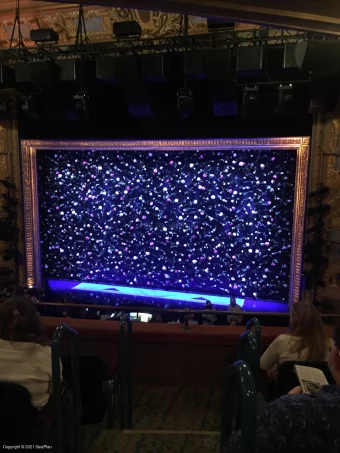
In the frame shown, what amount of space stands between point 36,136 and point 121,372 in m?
6.31

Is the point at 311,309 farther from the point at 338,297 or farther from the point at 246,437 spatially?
the point at 338,297

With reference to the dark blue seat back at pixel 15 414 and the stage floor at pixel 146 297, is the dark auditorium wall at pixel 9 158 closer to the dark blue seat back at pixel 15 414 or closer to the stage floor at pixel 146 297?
the stage floor at pixel 146 297

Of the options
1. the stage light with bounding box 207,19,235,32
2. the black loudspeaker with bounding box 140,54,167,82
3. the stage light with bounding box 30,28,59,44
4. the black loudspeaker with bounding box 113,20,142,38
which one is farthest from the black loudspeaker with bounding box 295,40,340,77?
the stage light with bounding box 30,28,59,44

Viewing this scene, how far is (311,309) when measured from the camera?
8.83 feet

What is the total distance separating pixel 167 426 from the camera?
9.64ft

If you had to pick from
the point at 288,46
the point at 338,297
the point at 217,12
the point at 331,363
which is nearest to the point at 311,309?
the point at 331,363

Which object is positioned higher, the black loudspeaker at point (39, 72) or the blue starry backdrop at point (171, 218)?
the black loudspeaker at point (39, 72)

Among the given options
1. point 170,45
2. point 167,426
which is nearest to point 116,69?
point 170,45

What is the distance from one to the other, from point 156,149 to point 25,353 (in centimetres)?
611

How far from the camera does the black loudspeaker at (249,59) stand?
5.04 m

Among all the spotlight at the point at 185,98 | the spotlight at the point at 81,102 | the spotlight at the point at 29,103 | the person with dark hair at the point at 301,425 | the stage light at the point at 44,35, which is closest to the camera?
the person with dark hair at the point at 301,425

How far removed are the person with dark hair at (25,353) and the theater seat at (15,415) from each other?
14 cm

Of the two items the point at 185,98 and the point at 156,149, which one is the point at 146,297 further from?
the point at 185,98

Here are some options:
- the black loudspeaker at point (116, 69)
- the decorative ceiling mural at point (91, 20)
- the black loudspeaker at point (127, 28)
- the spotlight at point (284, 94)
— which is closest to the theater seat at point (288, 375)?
the spotlight at point (284, 94)
